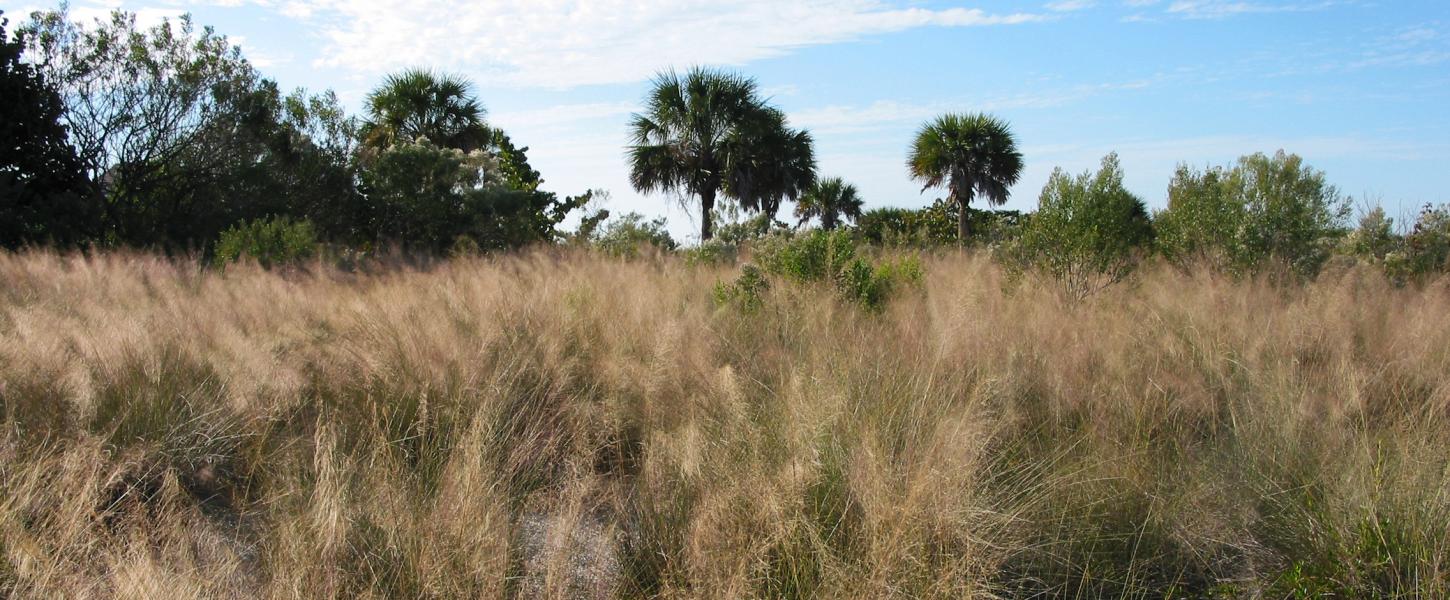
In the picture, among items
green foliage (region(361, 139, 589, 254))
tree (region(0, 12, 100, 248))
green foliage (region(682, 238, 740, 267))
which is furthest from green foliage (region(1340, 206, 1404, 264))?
tree (region(0, 12, 100, 248))

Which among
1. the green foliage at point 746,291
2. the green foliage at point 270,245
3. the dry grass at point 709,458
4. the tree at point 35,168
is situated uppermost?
the tree at point 35,168

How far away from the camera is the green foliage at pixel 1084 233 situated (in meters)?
9.25

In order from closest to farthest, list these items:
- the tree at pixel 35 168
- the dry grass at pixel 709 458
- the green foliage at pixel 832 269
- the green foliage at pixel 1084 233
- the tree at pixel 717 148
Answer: the dry grass at pixel 709 458, the green foliage at pixel 832 269, the green foliage at pixel 1084 233, the tree at pixel 35 168, the tree at pixel 717 148

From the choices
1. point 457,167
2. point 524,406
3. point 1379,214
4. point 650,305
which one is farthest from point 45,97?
point 1379,214

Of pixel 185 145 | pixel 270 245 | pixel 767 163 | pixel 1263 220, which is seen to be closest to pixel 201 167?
pixel 185 145

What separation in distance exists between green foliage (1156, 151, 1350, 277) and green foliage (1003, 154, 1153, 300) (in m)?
1.67

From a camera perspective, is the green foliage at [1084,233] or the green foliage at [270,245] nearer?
the green foliage at [1084,233]

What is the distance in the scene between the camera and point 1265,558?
3496 mm

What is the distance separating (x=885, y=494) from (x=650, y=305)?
14.1 ft

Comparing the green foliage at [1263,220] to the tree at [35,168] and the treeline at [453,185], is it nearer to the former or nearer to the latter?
the treeline at [453,185]

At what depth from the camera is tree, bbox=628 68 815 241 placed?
90.1 ft

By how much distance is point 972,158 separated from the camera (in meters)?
30.1

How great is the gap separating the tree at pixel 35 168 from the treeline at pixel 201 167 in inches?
1.1

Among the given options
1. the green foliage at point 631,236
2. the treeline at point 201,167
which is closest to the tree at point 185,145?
the treeline at point 201,167
